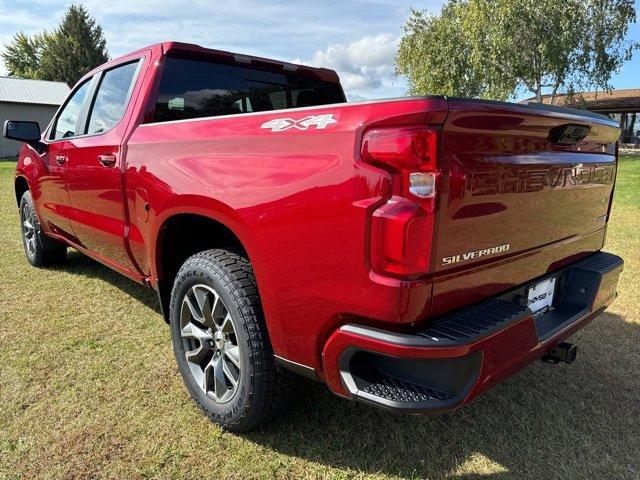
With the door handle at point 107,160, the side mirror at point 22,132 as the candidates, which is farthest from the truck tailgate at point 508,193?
the side mirror at point 22,132

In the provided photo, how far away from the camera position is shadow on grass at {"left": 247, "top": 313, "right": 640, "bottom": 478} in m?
2.21

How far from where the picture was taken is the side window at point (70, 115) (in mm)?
3945

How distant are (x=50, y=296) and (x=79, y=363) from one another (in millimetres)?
1495

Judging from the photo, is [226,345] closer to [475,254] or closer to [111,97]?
[475,254]

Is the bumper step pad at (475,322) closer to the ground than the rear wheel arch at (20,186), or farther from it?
farther from it

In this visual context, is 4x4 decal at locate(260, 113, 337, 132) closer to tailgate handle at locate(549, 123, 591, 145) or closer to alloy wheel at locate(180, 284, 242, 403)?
alloy wheel at locate(180, 284, 242, 403)

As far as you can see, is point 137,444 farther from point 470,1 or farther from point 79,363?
point 470,1

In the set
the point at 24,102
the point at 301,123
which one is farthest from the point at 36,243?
the point at 24,102

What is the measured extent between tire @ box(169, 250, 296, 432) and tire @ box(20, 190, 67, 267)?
3043mm

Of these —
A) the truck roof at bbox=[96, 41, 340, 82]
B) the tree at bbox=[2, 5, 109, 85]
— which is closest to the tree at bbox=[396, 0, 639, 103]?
the truck roof at bbox=[96, 41, 340, 82]

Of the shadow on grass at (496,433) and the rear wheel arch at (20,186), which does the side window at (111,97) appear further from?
the shadow on grass at (496,433)

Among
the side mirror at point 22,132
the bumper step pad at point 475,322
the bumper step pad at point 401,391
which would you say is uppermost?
the side mirror at point 22,132

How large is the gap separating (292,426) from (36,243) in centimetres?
382

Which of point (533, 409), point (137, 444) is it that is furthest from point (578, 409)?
point (137, 444)
